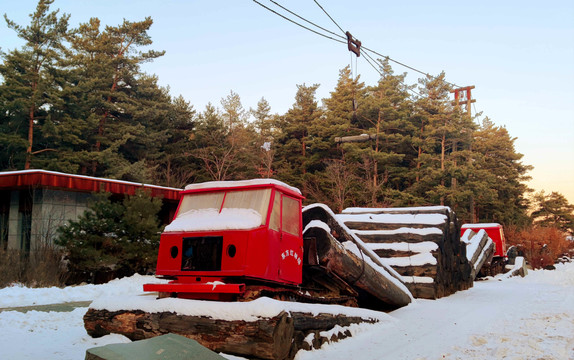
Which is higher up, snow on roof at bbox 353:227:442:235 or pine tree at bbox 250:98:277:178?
pine tree at bbox 250:98:277:178

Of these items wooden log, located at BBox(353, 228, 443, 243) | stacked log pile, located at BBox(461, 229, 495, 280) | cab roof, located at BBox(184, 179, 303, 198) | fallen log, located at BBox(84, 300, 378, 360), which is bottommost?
stacked log pile, located at BBox(461, 229, 495, 280)

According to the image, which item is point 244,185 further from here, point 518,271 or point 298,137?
point 298,137

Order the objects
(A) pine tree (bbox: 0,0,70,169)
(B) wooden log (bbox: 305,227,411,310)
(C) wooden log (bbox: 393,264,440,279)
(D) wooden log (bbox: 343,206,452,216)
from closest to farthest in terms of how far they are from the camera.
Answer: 1. (B) wooden log (bbox: 305,227,411,310)
2. (C) wooden log (bbox: 393,264,440,279)
3. (D) wooden log (bbox: 343,206,452,216)
4. (A) pine tree (bbox: 0,0,70,169)

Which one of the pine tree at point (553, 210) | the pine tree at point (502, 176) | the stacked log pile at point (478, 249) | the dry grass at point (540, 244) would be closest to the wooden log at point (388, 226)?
the stacked log pile at point (478, 249)

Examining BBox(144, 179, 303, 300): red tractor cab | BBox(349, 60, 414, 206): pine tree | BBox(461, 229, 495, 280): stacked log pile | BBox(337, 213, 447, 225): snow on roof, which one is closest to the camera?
BBox(144, 179, 303, 300): red tractor cab

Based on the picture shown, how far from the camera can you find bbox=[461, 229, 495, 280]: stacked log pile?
20875mm

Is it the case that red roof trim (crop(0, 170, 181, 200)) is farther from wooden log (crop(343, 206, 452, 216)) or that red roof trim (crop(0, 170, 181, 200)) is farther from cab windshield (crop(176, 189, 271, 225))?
cab windshield (crop(176, 189, 271, 225))

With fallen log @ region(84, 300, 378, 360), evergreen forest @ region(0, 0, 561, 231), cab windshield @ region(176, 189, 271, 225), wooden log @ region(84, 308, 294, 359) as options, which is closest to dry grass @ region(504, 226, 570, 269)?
evergreen forest @ region(0, 0, 561, 231)

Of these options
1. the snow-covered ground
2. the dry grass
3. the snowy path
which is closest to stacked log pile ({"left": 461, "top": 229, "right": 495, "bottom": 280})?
the snowy path

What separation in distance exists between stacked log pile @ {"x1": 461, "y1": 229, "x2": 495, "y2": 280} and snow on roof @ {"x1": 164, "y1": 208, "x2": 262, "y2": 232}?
15.8m

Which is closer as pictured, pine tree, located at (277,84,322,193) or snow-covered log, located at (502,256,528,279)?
snow-covered log, located at (502,256,528,279)

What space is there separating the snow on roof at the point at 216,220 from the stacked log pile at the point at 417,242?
666cm

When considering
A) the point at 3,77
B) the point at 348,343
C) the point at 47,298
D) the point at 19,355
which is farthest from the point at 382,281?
the point at 3,77

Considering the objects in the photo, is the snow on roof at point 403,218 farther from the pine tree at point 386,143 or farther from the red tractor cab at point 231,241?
the pine tree at point 386,143
